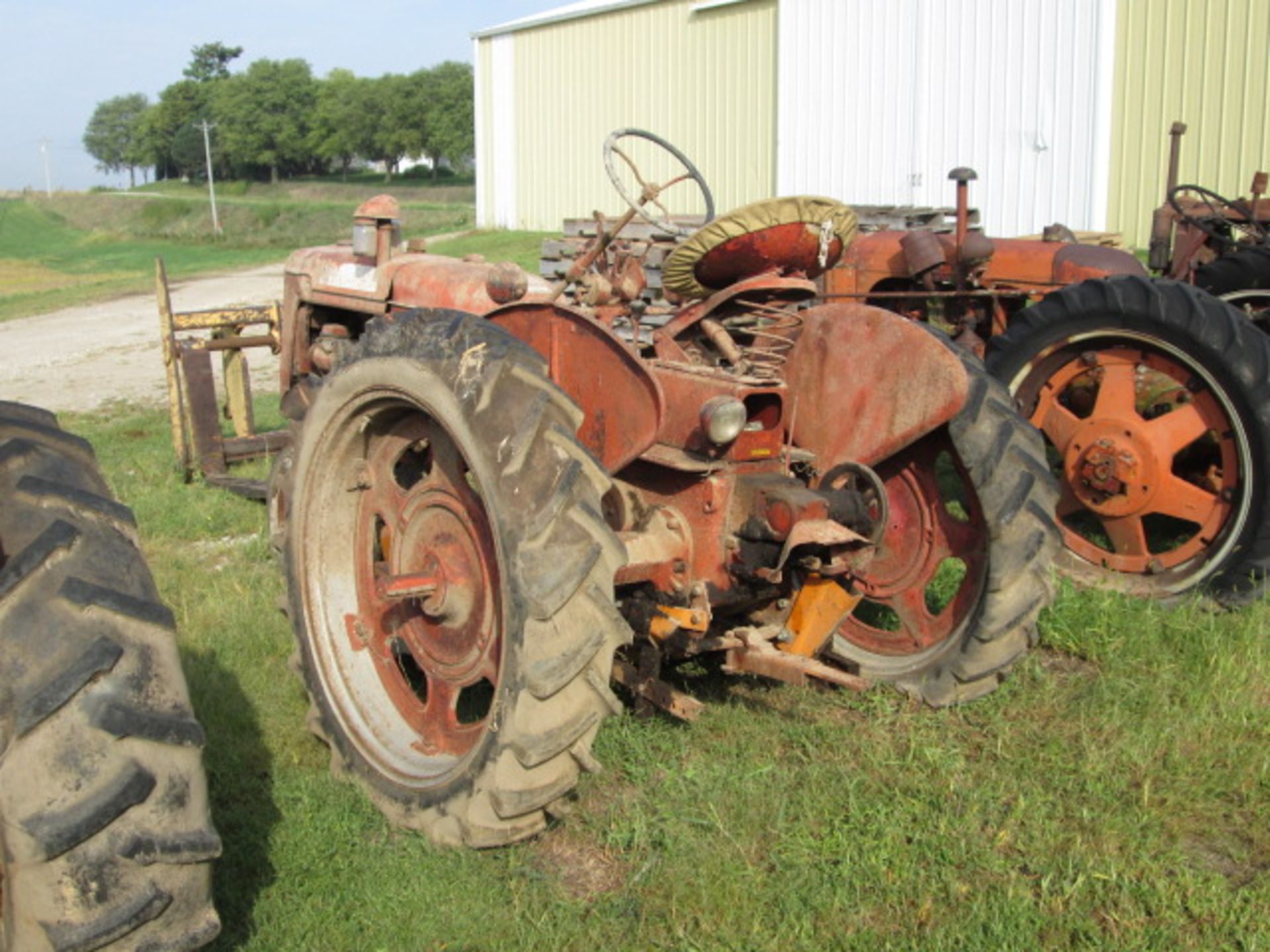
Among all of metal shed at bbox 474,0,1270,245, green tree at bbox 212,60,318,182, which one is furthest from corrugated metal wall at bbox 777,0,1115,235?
green tree at bbox 212,60,318,182

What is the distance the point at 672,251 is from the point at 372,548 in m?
1.41

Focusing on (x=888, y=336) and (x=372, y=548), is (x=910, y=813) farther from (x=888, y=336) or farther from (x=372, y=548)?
(x=372, y=548)

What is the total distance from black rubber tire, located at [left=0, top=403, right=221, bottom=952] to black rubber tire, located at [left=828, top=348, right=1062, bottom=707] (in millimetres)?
2583

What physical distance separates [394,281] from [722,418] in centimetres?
322

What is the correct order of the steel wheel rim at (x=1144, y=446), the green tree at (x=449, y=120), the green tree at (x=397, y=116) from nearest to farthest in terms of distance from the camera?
the steel wheel rim at (x=1144, y=446), the green tree at (x=449, y=120), the green tree at (x=397, y=116)

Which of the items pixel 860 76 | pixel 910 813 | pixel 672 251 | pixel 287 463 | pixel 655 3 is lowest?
pixel 910 813

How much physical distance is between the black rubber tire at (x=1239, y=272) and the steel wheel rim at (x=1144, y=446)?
1539 mm

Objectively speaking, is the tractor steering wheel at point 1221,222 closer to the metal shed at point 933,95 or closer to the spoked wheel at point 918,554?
the spoked wheel at point 918,554

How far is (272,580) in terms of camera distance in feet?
18.6

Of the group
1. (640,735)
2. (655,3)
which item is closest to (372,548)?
(640,735)

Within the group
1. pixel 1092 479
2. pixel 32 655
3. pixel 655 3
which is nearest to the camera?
pixel 32 655

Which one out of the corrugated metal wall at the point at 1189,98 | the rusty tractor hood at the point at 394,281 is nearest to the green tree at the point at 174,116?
the corrugated metal wall at the point at 1189,98

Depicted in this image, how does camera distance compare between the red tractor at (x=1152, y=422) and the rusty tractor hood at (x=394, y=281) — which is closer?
the red tractor at (x=1152, y=422)

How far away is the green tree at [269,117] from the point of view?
266 feet
